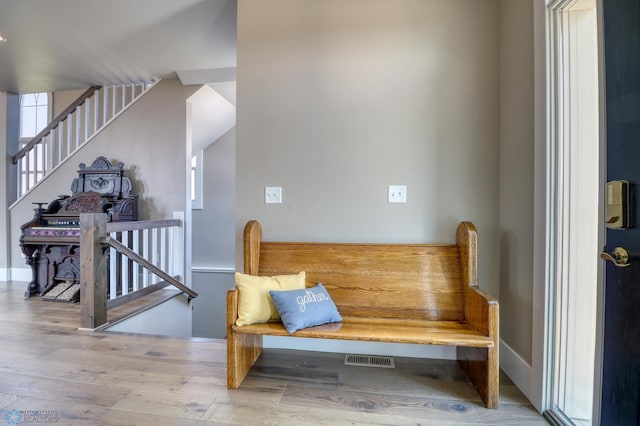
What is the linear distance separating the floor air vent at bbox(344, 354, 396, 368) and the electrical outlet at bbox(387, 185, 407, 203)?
3.46 ft

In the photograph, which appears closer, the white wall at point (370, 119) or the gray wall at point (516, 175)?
the gray wall at point (516, 175)

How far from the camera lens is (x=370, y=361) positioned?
2004 millimetres

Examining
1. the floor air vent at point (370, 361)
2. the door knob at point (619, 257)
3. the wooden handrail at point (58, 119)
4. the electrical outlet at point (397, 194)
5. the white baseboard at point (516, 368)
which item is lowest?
the floor air vent at point (370, 361)

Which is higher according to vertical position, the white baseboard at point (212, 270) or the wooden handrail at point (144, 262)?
the wooden handrail at point (144, 262)

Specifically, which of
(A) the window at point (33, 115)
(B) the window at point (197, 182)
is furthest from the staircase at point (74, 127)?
(A) the window at point (33, 115)

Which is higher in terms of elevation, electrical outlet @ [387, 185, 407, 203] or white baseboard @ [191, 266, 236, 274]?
electrical outlet @ [387, 185, 407, 203]

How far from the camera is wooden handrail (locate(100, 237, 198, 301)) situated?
8.48 feet

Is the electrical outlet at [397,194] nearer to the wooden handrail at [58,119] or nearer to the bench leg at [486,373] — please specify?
the bench leg at [486,373]

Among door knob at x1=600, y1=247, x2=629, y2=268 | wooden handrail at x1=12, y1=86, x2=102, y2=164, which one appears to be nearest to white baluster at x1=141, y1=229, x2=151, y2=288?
wooden handrail at x1=12, y1=86, x2=102, y2=164

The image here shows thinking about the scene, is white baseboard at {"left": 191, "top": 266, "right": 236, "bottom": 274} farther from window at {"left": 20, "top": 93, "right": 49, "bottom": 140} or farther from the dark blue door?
the dark blue door

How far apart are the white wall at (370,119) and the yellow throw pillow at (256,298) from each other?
0.43m

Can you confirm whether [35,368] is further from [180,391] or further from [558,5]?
[558,5]

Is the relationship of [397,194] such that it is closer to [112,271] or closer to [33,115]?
[112,271]

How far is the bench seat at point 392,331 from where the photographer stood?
4.98ft
